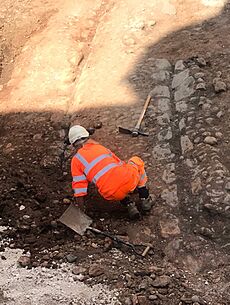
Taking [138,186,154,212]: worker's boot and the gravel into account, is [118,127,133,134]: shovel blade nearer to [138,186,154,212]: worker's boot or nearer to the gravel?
[138,186,154,212]: worker's boot

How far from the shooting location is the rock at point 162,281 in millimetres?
4977

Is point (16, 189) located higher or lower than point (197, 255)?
higher

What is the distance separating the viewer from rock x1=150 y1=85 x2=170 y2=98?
7.76m

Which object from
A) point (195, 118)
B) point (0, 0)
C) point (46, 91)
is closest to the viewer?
point (195, 118)

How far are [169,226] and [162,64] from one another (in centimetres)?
334

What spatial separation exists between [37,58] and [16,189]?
3.21 meters

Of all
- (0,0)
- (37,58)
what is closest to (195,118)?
(37,58)

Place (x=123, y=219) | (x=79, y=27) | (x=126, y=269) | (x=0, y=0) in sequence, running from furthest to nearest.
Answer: (x=0, y=0), (x=79, y=27), (x=123, y=219), (x=126, y=269)

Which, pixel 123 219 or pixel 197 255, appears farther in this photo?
pixel 123 219

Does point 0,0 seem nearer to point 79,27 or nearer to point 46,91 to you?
point 79,27

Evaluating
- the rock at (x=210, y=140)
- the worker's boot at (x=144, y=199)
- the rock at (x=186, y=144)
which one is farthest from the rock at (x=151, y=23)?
the worker's boot at (x=144, y=199)

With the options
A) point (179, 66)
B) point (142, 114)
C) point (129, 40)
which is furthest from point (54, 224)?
point (129, 40)

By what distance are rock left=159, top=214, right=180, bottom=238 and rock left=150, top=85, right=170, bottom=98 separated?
7.75 feet

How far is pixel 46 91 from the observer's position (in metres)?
8.31
